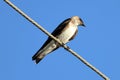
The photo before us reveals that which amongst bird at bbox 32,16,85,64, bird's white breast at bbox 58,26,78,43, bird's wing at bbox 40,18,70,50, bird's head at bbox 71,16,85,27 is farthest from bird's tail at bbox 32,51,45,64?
bird's head at bbox 71,16,85,27

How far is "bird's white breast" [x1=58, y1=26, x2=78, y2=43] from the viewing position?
9281 mm

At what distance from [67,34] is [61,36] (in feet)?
0.56

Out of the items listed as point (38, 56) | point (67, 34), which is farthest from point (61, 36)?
point (38, 56)

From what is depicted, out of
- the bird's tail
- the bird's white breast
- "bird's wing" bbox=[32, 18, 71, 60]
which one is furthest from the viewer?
the bird's white breast

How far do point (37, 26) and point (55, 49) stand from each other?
13.9ft

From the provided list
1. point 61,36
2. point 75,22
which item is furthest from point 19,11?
point 75,22

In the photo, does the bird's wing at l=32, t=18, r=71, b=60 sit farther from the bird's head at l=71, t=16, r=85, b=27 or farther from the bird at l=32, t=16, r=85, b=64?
the bird's head at l=71, t=16, r=85, b=27

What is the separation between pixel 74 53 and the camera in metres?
5.52

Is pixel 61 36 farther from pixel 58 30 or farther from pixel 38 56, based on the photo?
pixel 38 56

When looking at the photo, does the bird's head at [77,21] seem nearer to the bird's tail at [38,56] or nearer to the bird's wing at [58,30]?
the bird's wing at [58,30]

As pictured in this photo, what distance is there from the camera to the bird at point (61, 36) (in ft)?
29.7

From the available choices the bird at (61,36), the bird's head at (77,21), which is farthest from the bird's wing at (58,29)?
the bird's head at (77,21)

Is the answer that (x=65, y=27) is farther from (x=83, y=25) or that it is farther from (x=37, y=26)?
(x=37, y=26)

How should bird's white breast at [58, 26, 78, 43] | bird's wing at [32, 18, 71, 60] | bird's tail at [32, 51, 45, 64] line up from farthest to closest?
1. bird's white breast at [58, 26, 78, 43]
2. bird's wing at [32, 18, 71, 60]
3. bird's tail at [32, 51, 45, 64]
